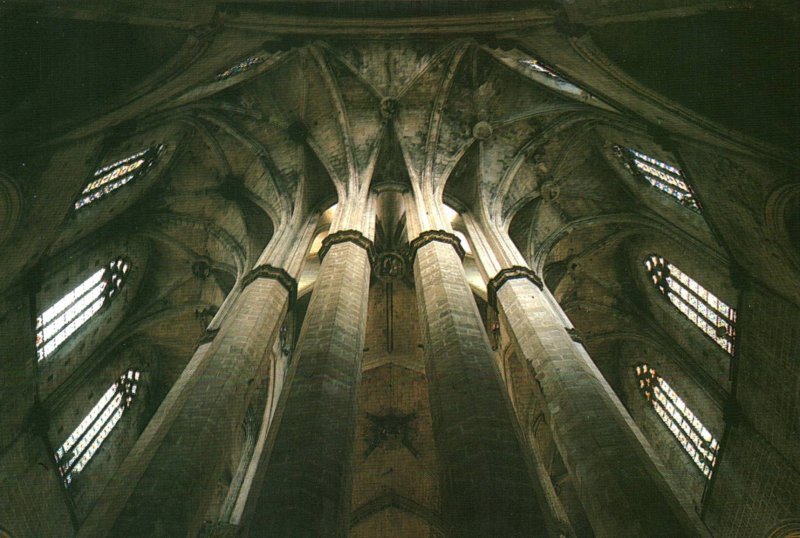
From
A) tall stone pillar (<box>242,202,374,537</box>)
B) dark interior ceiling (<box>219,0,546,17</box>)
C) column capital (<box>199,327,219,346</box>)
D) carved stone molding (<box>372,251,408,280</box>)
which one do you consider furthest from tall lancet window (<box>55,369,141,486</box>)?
dark interior ceiling (<box>219,0,546,17</box>)

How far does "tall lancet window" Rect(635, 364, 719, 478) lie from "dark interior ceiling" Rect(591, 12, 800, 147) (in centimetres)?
706

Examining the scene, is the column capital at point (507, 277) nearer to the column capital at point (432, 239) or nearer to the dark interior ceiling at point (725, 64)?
the column capital at point (432, 239)

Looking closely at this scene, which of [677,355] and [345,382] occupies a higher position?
[677,355]

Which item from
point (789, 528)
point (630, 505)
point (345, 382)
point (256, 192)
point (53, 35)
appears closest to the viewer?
point (630, 505)

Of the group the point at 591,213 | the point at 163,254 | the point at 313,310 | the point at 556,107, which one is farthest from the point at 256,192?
the point at 591,213

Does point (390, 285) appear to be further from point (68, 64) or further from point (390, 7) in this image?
point (68, 64)

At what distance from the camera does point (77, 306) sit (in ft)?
37.0

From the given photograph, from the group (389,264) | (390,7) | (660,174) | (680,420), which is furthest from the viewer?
(680,420)

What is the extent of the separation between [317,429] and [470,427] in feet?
5.36

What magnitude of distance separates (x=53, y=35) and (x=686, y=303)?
44.4ft

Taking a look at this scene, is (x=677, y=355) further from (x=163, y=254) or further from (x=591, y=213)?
(x=163, y=254)

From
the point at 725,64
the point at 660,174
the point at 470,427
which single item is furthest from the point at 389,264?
the point at 725,64

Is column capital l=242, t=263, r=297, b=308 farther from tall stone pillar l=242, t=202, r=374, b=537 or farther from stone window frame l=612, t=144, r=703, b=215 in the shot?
stone window frame l=612, t=144, r=703, b=215

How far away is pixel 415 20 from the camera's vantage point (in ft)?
33.6
